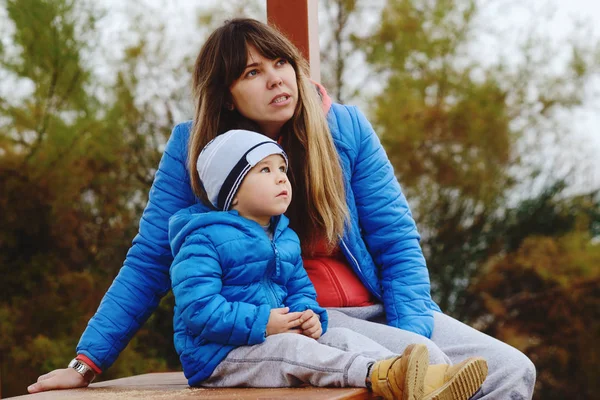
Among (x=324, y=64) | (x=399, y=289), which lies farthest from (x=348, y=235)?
(x=324, y=64)

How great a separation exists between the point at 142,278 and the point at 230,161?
1.49 ft

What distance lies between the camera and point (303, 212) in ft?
7.16

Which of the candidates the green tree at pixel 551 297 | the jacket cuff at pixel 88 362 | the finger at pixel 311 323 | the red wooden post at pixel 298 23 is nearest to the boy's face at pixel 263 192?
the finger at pixel 311 323

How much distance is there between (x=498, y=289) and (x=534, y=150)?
1.05m

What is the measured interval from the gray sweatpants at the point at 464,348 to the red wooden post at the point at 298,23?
91 cm

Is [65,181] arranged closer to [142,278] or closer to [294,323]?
[142,278]

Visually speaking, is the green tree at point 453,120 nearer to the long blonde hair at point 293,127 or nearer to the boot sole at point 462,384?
the long blonde hair at point 293,127

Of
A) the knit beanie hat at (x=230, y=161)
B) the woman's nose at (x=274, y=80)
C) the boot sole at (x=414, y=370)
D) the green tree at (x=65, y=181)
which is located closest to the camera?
the boot sole at (x=414, y=370)

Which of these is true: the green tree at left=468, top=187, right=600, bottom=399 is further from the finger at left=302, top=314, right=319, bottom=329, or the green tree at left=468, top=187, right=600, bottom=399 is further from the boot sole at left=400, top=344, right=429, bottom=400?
the boot sole at left=400, top=344, right=429, bottom=400

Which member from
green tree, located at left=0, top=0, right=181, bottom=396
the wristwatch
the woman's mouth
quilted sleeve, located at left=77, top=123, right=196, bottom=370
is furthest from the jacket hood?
green tree, located at left=0, top=0, right=181, bottom=396

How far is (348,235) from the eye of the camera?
7.11 feet

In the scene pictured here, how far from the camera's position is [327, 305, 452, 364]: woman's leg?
75.2 inches

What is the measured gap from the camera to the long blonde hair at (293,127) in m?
2.13

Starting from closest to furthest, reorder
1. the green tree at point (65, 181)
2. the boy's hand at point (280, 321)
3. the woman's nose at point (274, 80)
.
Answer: the boy's hand at point (280, 321)
the woman's nose at point (274, 80)
the green tree at point (65, 181)
